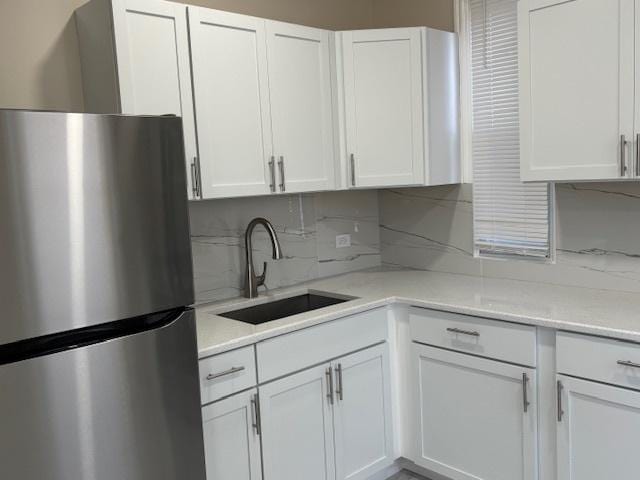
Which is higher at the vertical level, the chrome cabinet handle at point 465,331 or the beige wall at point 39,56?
the beige wall at point 39,56

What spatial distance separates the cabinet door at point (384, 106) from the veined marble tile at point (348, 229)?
417 millimetres

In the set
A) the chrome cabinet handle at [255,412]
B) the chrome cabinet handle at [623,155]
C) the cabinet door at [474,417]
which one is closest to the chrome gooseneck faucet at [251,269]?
the chrome cabinet handle at [255,412]

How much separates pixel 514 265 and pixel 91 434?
2138 mm

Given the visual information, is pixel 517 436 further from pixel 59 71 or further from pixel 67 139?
pixel 59 71

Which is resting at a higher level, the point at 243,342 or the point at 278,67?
the point at 278,67

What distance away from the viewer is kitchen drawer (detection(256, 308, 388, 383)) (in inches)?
87.6

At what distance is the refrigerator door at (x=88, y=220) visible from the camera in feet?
4.35

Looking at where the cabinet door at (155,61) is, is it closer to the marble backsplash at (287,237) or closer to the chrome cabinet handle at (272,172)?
the chrome cabinet handle at (272,172)

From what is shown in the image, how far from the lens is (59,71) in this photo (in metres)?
2.26

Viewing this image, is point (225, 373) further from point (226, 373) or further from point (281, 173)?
point (281, 173)

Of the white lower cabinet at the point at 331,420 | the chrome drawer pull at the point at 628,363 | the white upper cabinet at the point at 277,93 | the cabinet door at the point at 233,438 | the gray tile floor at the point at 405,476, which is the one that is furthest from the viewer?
the gray tile floor at the point at 405,476

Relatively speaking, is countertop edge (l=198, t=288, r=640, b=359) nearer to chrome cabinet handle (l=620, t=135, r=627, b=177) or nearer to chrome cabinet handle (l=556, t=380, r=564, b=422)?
chrome cabinet handle (l=556, t=380, r=564, b=422)

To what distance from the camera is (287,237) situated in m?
3.04

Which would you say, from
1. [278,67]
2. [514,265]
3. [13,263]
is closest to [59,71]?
[278,67]
